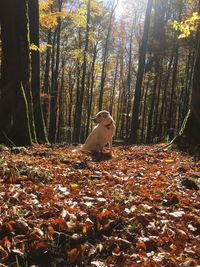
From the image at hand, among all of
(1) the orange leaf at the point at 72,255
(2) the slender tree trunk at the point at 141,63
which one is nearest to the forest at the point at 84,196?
(1) the orange leaf at the point at 72,255

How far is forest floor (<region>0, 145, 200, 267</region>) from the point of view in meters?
3.21

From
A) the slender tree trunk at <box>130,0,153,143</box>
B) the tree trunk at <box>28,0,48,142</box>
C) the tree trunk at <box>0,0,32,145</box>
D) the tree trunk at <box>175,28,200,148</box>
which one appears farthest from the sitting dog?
the slender tree trunk at <box>130,0,153,143</box>

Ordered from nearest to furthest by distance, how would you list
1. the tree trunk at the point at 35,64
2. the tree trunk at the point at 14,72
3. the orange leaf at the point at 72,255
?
the orange leaf at the point at 72,255
the tree trunk at the point at 14,72
the tree trunk at the point at 35,64

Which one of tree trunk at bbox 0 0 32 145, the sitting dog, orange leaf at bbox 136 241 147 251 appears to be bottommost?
orange leaf at bbox 136 241 147 251

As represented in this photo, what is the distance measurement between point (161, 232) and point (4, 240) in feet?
6.12

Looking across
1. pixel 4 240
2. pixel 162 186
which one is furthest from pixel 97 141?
pixel 4 240

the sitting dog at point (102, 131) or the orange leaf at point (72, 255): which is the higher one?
the sitting dog at point (102, 131)

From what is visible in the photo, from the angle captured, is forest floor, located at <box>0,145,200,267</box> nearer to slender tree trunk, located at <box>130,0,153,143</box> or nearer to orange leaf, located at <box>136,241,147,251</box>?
orange leaf, located at <box>136,241,147,251</box>

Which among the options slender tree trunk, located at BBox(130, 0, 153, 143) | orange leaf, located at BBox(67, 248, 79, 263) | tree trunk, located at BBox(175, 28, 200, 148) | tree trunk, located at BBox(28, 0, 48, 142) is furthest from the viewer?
slender tree trunk, located at BBox(130, 0, 153, 143)

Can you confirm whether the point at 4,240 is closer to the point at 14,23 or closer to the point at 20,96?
the point at 20,96

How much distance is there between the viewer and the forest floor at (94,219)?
3.21 meters

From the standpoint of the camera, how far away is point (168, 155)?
1045 cm

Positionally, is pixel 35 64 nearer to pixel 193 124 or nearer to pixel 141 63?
pixel 141 63

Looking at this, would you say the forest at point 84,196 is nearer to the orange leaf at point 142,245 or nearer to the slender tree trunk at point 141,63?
the orange leaf at point 142,245
